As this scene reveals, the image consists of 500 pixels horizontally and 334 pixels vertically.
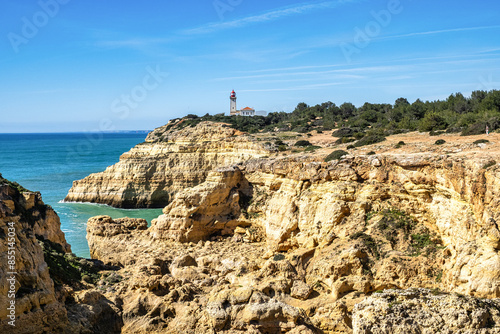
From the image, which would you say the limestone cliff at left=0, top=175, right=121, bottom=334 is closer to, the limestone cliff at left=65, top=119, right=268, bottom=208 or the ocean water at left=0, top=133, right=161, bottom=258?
the ocean water at left=0, top=133, right=161, bottom=258

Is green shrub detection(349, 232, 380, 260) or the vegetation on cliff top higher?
the vegetation on cliff top

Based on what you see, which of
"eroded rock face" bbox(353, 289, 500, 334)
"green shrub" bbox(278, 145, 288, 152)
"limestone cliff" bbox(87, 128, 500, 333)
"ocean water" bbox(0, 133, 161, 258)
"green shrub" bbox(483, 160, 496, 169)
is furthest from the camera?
"green shrub" bbox(278, 145, 288, 152)

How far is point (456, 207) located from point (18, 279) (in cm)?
Answer: 1485

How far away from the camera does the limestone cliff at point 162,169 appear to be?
149 ft

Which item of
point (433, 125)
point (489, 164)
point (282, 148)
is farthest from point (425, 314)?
point (282, 148)

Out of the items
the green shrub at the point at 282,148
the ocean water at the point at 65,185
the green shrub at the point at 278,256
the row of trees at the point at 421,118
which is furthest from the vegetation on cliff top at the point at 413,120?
the ocean water at the point at 65,185

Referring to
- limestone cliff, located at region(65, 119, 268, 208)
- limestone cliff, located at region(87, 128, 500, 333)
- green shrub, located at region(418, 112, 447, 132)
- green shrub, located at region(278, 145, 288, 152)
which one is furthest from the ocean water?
green shrub, located at region(418, 112, 447, 132)

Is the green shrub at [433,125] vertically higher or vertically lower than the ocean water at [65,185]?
higher

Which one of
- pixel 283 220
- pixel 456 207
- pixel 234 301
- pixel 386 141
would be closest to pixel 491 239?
pixel 456 207

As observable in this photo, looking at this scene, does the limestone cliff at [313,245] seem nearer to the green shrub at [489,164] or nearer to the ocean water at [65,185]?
the green shrub at [489,164]

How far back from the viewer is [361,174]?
2183cm

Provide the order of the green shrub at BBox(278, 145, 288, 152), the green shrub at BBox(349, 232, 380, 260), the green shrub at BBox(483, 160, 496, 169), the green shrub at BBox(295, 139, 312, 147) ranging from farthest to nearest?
the green shrub at BBox(295, 139, 312, 147) → the green shrub at BBox(278, 145, 288, 152) → the green shrub at BBox(349, 232, 380, 260) → the green shrub at BBox(483, 160, 496, 169)

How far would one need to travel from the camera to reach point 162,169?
47000 millimetres

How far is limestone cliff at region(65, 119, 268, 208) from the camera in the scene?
4528cm
